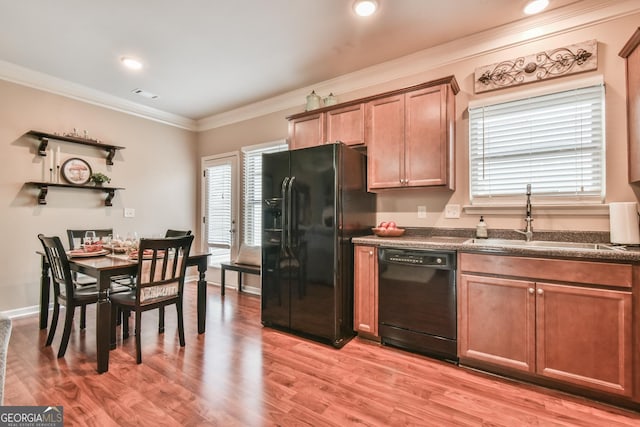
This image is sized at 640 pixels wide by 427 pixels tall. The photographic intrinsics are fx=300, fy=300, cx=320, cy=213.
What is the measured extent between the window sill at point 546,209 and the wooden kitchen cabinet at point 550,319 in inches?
26.8

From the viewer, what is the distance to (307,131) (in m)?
3.46

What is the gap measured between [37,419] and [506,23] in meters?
4.27

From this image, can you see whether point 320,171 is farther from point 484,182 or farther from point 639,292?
point 639,292

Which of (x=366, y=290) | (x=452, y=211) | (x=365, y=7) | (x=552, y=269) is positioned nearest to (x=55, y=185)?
(x=366, y=290)

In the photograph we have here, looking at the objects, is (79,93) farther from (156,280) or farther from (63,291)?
(156,280)

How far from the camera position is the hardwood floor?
68.3 inches

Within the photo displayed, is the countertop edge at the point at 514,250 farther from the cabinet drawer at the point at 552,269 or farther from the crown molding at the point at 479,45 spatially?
the crown molding at the point at 479,45

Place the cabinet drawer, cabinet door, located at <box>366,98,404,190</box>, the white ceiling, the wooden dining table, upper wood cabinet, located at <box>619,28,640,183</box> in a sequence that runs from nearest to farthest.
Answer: the cabinet drawer → upper wood cabinet, located at <box>619,28,640,183</box> → the wooden dining table → the white ceiling → cabinet door, located at <box>366,98,404,190</box>

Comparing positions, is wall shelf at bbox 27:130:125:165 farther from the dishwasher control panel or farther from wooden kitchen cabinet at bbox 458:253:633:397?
wooden kitchen cabinet at bbox 458:253:633:397

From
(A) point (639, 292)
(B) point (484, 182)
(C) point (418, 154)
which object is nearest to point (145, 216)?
(C) point (418, 154)

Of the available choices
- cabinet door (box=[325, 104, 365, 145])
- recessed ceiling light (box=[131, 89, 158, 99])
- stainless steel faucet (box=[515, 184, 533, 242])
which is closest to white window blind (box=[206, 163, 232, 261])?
recessed ceiling light (box=[131, 89, 158, 99])

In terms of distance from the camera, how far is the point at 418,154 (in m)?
2.77

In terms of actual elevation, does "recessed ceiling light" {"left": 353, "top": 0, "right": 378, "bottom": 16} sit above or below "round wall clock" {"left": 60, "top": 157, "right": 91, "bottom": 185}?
above
